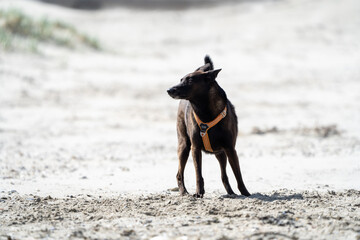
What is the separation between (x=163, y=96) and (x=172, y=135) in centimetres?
423

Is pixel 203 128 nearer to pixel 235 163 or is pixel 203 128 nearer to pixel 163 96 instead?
pixel 235 163

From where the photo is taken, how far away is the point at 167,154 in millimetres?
9406

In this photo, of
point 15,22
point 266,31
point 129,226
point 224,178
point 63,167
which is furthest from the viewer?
point 266,31

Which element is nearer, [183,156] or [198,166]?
[198,166]

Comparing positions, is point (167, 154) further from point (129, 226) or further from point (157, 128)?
point (129, 226)

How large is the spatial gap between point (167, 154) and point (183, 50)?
13514 millimetres

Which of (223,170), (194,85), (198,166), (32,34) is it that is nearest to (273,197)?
(223,170)

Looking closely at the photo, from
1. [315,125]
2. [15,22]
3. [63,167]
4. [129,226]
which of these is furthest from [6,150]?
[15,22]

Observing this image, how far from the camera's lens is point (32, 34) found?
19.5 m

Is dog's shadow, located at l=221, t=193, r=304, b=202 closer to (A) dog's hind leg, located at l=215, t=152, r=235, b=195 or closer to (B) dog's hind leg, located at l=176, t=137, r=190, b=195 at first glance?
(A) dog's hind leg, located at l=215, t=152, r=235, b=195

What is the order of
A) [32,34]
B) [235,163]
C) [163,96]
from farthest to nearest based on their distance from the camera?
[32,34] < [163,96] < [235,163]

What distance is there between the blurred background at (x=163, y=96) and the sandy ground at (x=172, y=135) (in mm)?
41

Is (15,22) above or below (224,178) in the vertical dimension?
above

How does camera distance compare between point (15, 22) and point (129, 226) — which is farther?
point (15, 22)
